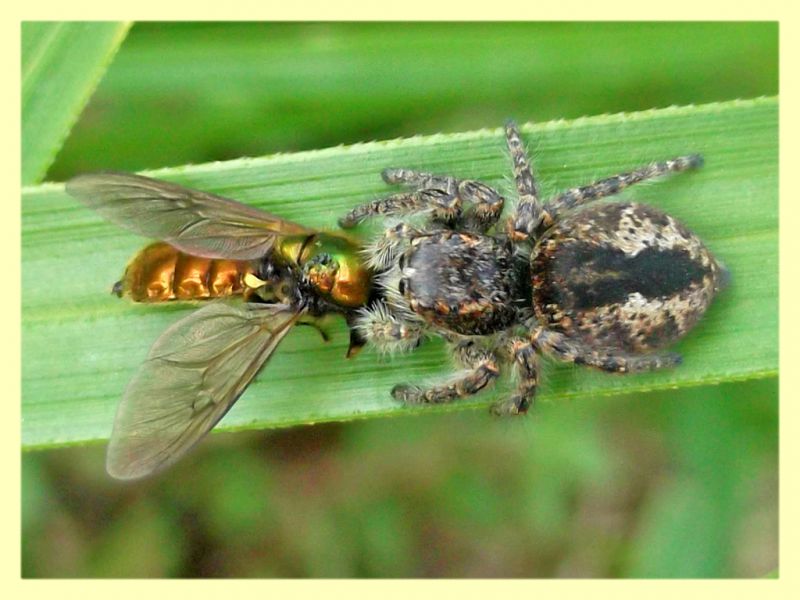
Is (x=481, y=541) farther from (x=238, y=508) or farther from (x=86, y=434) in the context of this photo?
(x=86, y=434)

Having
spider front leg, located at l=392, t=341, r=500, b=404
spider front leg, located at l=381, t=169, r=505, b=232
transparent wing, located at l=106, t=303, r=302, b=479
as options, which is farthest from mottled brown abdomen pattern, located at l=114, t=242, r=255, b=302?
spider front leg, located at l=392, t=341, r=500, b=404

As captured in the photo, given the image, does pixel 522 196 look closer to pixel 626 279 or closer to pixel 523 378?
pixel 626 279

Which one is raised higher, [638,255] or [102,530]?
[638,255]

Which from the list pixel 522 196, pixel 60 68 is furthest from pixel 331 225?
→ pixel 60 68

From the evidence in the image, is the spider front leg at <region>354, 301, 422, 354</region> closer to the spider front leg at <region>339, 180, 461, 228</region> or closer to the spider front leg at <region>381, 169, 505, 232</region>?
the spider front leg at <region>339, 180, 461, 228</region>

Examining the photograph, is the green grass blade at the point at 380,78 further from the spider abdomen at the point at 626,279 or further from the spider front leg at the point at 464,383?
the spider front leg at the point at 464,383

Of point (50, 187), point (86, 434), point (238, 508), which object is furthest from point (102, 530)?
point (50, 187)
